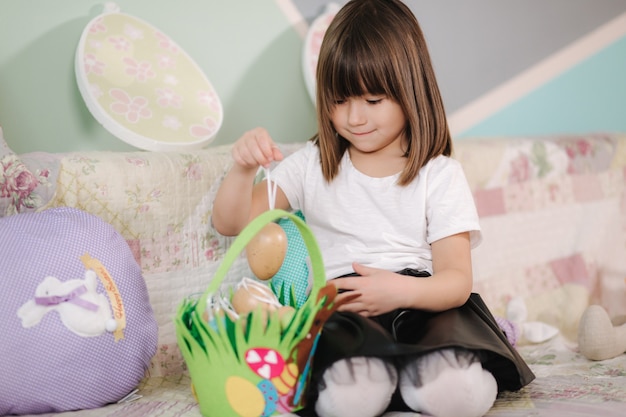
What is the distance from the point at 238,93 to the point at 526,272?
0.79m

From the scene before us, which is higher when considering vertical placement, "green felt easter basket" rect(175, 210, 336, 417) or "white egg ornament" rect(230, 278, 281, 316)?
"white egg ornament" rect(230, 278, 281, 316)

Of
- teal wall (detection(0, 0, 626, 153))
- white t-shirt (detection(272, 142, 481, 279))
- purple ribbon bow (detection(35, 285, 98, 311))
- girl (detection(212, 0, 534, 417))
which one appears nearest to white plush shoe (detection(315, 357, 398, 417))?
girl (detection(212, 0, 534, 417))

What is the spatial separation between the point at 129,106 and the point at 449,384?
86 centimetres

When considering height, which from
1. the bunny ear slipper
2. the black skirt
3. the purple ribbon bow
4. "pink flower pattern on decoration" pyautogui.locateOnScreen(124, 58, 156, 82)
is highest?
"pink flower pattern on decoration" pyautogui.locateOnScreen(124, 58, 156, 82)

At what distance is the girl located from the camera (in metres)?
1.01

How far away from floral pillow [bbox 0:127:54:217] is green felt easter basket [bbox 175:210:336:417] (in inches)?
15.8

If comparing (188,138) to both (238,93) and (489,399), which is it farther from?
(489,399)

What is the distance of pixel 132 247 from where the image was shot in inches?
52.4

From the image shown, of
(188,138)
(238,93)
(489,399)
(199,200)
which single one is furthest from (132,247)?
(489,399)

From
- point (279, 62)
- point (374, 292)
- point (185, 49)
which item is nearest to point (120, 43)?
point (185, 49)

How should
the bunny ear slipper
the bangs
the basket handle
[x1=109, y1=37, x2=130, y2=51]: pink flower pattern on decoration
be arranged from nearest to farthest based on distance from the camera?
the basket handle, the bangs, the bunny ear slipper, [x1=109, y1=37, x2=130, y2=51]: pink flower pattern on decoration

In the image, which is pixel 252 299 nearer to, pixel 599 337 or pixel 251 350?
pixel 251 350

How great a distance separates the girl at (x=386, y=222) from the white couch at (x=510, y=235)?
0.11m

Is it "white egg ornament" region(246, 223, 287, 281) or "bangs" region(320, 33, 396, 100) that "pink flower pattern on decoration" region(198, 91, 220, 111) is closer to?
"bangs" region(320, 33, 396, 100)
